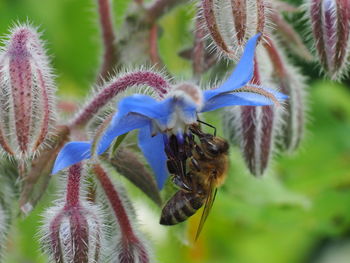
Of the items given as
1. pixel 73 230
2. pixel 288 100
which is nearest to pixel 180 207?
pixel 73 230

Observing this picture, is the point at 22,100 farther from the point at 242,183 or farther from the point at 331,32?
the point at 242,183

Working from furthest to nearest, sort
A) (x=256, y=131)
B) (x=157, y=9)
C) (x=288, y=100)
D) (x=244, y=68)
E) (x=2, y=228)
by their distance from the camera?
(x=157, y=9) → (x=288, y=100) → (x=256, y=131) → (x=2, y=228) → (x=244, y=68)

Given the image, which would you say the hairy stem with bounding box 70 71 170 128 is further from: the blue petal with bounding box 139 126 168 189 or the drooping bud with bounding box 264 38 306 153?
the drooping bud with bounding box 264 38 306 153

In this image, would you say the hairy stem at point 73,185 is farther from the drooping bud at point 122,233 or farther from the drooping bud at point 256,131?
the drooping bud at point 256,131

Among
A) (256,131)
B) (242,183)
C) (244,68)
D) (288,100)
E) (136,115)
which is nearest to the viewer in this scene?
(244,68)

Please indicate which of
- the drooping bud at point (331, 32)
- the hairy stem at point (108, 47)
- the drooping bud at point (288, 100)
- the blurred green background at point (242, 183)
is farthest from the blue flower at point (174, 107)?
the blurred green background at point (242, 183)

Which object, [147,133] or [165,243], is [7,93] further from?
[165,243]

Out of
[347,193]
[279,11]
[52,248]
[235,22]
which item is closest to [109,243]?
[52,248]
